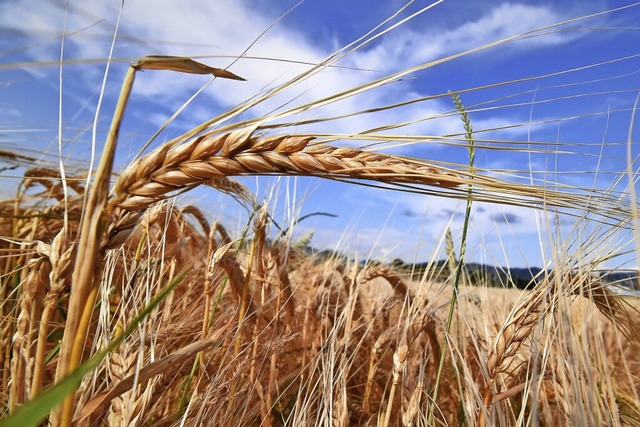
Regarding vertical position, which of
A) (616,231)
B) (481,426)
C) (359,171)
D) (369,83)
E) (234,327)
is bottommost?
(481,426)

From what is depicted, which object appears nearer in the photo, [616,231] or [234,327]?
[616,231]

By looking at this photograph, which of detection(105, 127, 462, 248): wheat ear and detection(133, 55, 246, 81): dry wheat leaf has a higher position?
detection(133, 55, 246, 81): dry wheat leaf

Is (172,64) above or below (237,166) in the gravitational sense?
above

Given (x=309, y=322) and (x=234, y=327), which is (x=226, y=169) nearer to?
(x=234, y=327)

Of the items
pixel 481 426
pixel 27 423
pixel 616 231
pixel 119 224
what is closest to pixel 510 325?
pixel 481 426

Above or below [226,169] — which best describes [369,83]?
above

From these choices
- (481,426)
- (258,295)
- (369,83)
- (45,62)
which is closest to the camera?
(45,62)

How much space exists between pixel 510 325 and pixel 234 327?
693mm

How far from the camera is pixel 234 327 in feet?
4.25

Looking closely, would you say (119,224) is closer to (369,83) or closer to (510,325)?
(369,83)

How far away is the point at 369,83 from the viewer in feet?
2.48

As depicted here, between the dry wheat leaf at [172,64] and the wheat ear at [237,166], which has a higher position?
the dry wheat leaf at [172,64]

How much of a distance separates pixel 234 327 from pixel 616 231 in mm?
966

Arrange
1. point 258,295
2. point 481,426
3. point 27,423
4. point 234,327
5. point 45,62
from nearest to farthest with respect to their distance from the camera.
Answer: point 27,423, point 45,62, point 481,426, point 234,327, point 258,295
